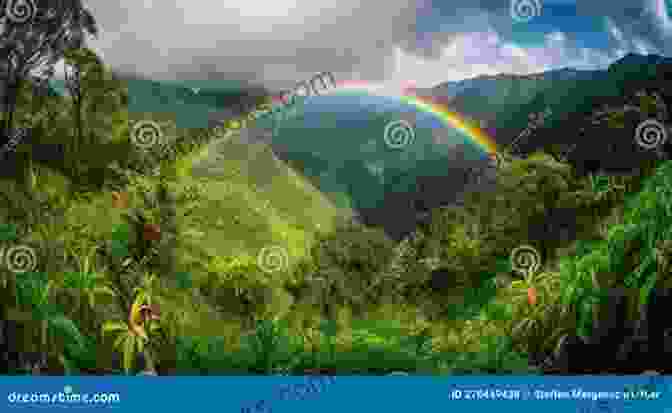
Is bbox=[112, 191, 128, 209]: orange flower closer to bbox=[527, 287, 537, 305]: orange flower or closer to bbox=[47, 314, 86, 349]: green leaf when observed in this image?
bbox=[47, 314, 86, 349]: green leaf

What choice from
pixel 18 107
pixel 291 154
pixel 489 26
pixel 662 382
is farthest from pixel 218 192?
pixel 662 382

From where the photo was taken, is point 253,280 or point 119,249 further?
point 253,280

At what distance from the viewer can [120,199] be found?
4.59 meters

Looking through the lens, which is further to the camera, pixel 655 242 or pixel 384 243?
pixel 384 243

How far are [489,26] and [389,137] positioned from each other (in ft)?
3.16

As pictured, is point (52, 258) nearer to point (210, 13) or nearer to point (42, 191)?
point (42, 191)

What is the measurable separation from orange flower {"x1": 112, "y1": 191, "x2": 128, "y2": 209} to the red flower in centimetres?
20

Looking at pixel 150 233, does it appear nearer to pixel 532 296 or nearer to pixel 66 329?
pixel 66 329

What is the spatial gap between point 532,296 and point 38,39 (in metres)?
3.57

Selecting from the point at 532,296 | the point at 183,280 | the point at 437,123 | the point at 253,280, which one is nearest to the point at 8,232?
the point at 183,280

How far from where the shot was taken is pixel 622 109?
186 inches

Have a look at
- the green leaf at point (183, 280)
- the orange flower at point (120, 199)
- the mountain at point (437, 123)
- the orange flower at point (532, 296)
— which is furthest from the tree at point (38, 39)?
the orange flower at point (532, 296)

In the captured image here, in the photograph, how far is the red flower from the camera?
14.9ft

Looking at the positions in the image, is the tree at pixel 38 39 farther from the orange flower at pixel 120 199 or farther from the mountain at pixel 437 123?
the orange flower at pixel 120 199
